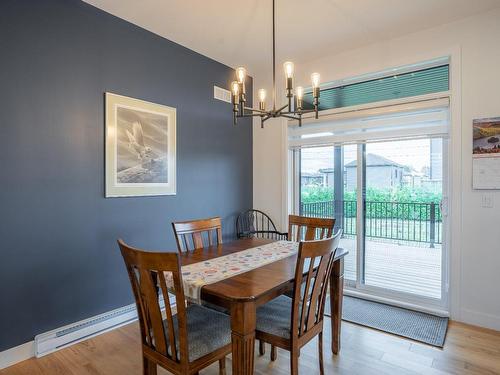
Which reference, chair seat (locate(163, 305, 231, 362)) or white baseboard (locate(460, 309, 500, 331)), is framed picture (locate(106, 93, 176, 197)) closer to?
chair seat (locate(163, 305, 231, 362))

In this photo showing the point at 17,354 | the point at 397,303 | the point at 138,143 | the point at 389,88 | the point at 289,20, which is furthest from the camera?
the point at 389,88

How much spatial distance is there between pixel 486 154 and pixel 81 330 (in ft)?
12.1

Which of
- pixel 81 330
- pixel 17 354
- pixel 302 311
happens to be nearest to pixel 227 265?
pixel 302 311

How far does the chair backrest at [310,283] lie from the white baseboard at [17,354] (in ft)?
6.42

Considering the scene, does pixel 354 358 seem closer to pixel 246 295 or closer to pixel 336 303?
pixel 336 303

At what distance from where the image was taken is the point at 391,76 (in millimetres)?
3197

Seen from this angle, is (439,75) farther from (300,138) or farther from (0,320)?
(0,320)

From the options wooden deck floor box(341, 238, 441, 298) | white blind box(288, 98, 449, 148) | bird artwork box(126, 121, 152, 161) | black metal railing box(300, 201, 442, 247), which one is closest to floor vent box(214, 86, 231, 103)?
white blind box(288, 98, 449, 148)

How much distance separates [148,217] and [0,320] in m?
1.30

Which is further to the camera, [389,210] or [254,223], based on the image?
[254,223]

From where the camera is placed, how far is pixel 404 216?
320 centimetres

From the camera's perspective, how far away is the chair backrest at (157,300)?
4.45ft

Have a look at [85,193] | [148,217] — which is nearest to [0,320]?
[85,193]

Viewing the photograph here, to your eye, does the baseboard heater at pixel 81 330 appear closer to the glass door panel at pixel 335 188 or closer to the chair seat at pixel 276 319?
the chair seat at pixel 276 319
